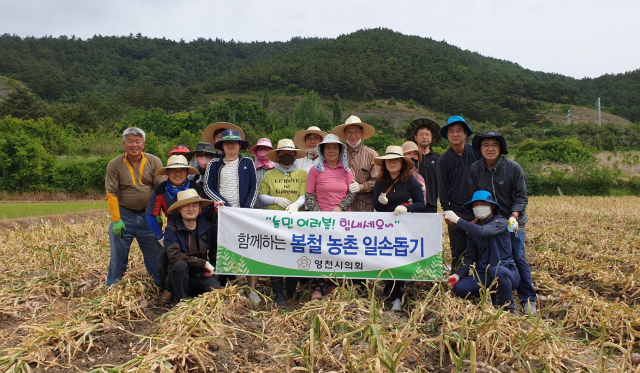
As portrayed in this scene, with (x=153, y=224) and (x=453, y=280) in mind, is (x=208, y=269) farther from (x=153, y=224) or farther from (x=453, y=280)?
(x=453, y=280)

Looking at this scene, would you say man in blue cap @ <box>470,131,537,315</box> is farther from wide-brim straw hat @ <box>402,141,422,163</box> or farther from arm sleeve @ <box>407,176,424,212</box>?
wide-brim straw hat @ <box>402,141,422,163</box>

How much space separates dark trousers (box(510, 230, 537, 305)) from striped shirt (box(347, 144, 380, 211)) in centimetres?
170

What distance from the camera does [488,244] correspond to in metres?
4.20

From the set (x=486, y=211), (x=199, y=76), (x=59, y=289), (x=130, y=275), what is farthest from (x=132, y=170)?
(x=199, y=76)

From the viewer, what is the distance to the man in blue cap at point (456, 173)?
4.64 meters

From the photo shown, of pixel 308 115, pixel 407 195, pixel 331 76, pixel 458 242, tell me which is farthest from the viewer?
pixel 331 76

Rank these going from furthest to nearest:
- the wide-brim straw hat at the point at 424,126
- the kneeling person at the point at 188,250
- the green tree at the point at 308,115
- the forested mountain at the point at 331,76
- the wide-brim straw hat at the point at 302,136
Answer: the forested mountain at the point at 331,76
the green tree at the point at 308,115
the wide-brim straw hat at the point at 302,136
the wide-brim straw hat at the point at 424,126
the kneeling person at the point at 188,250

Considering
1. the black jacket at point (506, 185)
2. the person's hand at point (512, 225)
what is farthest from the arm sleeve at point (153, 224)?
the person's hand at point (512, 225)

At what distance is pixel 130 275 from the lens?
5.01 meters

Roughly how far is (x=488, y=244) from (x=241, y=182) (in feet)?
9.53

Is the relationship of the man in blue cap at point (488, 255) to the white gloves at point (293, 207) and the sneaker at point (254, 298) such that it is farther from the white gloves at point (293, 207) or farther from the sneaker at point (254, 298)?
the sneaker at point (254, 298)

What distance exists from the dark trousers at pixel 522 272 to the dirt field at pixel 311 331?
12.8 inches

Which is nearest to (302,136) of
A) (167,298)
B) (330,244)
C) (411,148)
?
(411,148)

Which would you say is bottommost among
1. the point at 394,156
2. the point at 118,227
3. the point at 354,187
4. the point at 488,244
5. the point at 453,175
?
the point at 488,244
